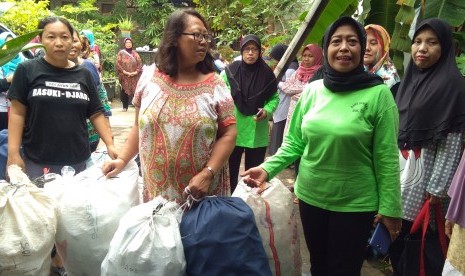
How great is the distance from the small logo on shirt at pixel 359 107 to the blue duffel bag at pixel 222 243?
69 cm

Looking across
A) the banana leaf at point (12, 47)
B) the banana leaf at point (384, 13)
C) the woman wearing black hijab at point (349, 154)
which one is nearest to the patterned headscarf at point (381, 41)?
the banana leaf at point (384, 13)

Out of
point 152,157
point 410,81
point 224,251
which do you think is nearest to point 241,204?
point 224,251

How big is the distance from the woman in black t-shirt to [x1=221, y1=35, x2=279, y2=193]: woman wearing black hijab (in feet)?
4.83

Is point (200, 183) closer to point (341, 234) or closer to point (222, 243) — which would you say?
point (222, 243)

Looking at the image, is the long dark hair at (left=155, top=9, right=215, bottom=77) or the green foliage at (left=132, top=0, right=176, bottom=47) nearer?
the long dark hair at (left=155, top=9, right=215, bottom=77)

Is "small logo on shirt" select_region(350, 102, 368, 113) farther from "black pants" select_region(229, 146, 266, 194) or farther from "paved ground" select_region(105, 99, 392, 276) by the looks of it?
"black pants" select_region(229, 146, 266, 194)

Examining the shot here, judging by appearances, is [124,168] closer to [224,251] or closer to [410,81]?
[224,251]

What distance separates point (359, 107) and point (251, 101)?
2085 millimetres

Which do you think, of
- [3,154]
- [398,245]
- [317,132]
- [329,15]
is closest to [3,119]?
[3,154]

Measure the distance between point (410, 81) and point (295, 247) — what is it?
132 centimetres

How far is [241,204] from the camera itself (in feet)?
6.15

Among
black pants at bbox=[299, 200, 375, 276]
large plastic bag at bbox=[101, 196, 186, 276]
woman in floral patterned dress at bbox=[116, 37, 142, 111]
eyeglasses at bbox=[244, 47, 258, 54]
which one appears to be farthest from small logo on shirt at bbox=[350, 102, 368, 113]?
woman in floral patterned dress at bbox=[116, 37, 142, 111]

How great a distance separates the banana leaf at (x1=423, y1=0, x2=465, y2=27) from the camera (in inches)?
115

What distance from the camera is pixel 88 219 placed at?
2.13 meters
